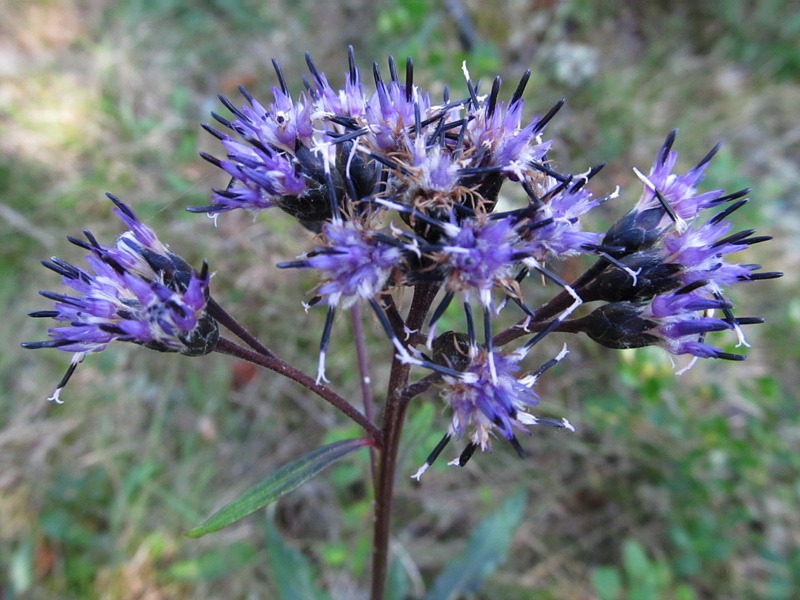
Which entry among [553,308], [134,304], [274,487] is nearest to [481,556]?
[274,487]

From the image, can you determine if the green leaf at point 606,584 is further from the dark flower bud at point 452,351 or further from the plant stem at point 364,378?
the dark flower bud at point 452,351

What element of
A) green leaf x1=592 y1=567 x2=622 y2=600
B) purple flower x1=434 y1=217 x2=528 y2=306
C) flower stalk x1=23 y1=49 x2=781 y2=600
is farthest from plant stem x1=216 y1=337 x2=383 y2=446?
green leaf x1=592 y1=567 x2=622 y2=600

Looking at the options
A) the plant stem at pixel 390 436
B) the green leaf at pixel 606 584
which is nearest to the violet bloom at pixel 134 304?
the plant stem at pixel 390 436

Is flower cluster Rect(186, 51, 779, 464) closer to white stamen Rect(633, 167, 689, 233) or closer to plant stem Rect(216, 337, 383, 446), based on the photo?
white stamen Rect(633, 167, 689, 233)

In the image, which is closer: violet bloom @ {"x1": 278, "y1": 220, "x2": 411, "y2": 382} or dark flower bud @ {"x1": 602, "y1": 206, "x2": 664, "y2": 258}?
violet bloom @ {"x1": 278, "y1": 220, "x2": 411, "y2": 382}

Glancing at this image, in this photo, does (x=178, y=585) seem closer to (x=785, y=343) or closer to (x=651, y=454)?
(x=651, y=454)
